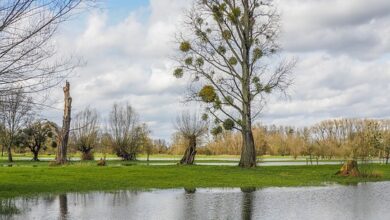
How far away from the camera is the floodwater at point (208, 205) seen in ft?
45.1

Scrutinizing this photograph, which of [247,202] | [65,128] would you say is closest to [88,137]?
[65,128]

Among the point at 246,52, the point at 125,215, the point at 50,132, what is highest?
the point at 246,52

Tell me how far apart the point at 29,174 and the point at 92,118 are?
177 feet

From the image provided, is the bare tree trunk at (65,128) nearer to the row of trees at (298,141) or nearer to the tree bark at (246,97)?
the tree bark at (246,97)

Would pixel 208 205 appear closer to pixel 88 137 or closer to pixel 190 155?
pixel 190 155

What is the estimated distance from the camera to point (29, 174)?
28016 mm

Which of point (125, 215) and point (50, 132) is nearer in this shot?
point (125, 215)

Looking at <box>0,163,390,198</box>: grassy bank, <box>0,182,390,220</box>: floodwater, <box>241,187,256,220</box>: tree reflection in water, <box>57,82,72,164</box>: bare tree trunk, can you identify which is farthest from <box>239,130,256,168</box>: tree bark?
<box>0,182,390,220</box>: floodwater

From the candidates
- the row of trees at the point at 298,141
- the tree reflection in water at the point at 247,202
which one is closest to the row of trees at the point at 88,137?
the row of trees at the point at 298,141

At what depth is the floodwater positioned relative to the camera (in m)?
13.8

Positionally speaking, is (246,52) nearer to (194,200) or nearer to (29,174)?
(29,174)

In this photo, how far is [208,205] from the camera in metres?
15.8

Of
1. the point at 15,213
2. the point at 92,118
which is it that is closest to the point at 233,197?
the point at 15,213

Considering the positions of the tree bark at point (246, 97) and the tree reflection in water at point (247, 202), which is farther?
the tree bark at point (246, 97)
